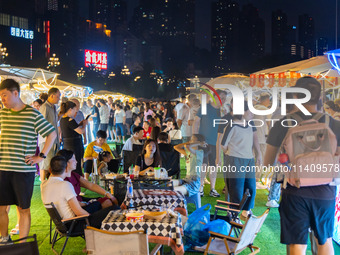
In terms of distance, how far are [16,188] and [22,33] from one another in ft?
217

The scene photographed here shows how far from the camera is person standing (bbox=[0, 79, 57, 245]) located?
5406 millimetres

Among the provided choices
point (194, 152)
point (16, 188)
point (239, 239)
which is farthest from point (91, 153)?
point (239, 239)

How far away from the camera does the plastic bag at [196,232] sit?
5.62 meters

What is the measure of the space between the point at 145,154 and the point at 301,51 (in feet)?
349

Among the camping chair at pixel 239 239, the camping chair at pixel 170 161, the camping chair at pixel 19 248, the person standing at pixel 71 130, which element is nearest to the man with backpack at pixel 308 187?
the camping chair at pixel 239 239

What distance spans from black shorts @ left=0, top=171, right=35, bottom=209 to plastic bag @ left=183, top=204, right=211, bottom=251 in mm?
2029

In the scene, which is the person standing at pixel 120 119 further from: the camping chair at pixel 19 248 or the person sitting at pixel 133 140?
the camping chair at pixel 19 248

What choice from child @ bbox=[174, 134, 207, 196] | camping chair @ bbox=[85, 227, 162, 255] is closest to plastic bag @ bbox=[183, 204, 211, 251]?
camping chair @ bbox=[85, 227, 162, 255]

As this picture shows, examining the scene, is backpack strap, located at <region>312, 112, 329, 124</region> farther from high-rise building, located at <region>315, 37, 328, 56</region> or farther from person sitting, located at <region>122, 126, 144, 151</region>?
high-rise building, located at <region>315, 37, 328, 56</region>

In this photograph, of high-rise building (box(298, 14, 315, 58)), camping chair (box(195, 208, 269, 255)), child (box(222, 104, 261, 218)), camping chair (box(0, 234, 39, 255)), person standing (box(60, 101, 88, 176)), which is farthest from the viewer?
high-rise building (box(298, 14, 315, 58))

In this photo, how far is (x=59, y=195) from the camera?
5246mm

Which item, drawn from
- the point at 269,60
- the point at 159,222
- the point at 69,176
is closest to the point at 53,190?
the point at 69,176

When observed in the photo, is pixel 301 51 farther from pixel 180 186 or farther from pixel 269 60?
pixel 180 186

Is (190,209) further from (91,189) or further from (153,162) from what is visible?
(91,189)
